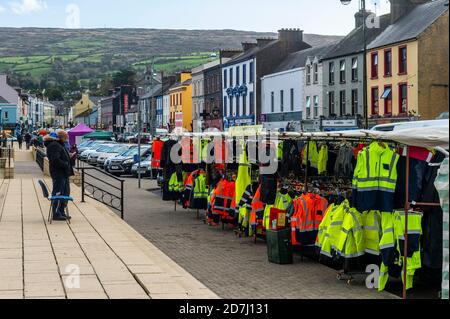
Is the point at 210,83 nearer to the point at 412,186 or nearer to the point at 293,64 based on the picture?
the point at 293,64

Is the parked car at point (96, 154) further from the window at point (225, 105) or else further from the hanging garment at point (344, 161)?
the hanging garment at point (344, 161)

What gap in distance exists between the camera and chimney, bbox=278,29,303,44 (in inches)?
2387

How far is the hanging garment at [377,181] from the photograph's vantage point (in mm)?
10219

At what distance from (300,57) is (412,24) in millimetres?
15996

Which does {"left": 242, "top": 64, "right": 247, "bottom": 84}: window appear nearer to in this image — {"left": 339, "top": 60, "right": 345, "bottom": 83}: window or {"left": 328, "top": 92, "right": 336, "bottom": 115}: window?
{"left": 328, "top": 92, "right": 336, "bottom": 115}: window

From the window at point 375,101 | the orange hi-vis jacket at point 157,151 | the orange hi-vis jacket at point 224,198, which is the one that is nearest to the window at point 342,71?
the window at point 375,101

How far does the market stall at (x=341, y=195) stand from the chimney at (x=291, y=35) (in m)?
42.5

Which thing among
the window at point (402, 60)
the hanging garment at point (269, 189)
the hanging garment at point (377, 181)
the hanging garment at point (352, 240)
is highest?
the window at point (402, 60)

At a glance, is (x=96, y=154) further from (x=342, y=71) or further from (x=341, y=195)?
(x=341, y=195)

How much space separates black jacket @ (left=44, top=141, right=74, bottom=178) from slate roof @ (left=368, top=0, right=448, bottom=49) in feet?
91.0

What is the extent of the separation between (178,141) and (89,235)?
29.7 ft

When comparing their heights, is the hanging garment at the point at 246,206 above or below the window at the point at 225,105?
below

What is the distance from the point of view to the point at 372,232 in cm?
1067
